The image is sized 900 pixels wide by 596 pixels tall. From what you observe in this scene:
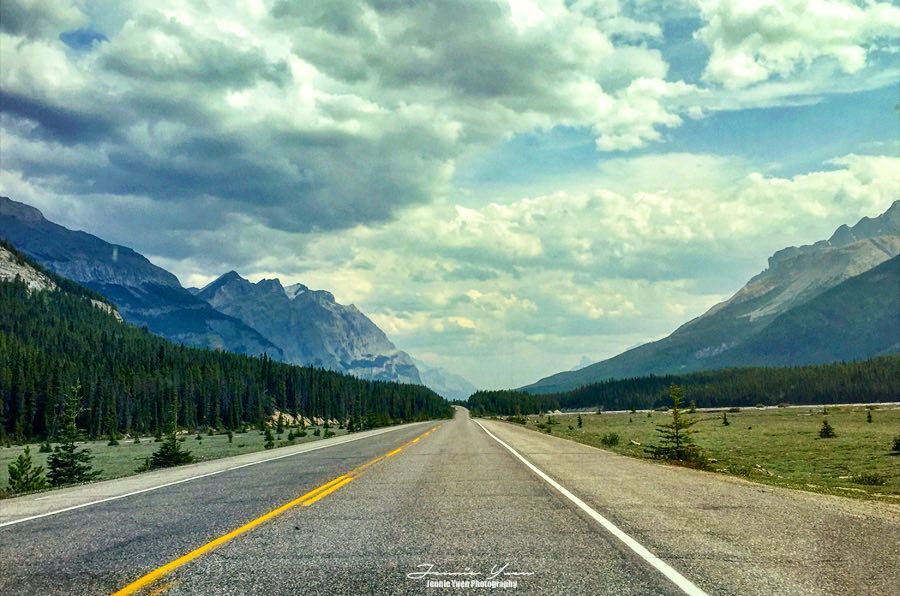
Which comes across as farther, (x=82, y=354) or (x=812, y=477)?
(x=82, y=354)

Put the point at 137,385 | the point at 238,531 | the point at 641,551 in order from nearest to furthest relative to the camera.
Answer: the point at 641,551 < the point at 238,531 < the point at 137,385

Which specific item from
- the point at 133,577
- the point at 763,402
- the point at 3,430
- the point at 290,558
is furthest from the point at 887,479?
the point at 763,402

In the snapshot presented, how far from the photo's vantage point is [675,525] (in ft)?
29.1

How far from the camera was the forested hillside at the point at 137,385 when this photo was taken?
102625mm

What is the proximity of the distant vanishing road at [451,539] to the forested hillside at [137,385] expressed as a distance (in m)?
64.0

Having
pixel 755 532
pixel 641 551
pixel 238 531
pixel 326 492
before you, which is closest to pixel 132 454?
pixel 326 492

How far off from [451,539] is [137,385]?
129535mm

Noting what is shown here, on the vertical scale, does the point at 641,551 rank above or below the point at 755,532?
above

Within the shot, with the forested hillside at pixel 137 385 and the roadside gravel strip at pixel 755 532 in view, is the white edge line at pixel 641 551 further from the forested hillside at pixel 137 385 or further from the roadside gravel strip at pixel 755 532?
the forested hillside at pixel 137 385

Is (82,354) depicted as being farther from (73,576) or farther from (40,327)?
(73,576)

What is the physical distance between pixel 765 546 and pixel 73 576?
7740 mm

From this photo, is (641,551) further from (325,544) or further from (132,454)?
(132,454)

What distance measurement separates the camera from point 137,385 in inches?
4796

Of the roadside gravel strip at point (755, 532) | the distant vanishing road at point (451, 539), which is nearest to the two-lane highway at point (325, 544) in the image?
the distant vanishing road at point (451, 539)
